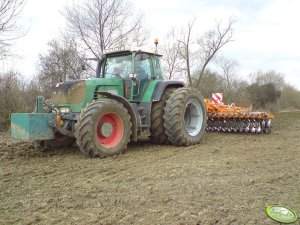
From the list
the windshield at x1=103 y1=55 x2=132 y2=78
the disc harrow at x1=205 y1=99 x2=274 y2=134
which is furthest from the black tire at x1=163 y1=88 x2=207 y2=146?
the disc harrow at x1=205 y1=99 x2=274 y2=134

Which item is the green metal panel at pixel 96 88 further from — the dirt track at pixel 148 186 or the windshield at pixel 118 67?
the dirt track at pixel 148 186

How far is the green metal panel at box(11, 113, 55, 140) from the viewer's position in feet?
20.9

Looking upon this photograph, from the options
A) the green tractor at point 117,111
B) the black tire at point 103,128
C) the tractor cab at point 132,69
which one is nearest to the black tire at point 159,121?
the green tractor at point 117,111

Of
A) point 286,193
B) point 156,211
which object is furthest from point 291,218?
point 156,211

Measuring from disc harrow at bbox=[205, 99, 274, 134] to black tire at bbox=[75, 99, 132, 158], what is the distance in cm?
487

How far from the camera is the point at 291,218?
11.8ft

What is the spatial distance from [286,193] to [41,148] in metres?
5.03

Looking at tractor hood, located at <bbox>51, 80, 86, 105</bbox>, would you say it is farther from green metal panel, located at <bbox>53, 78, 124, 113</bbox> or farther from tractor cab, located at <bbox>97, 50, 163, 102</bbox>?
tractor cab, located at <bbox>97, 50, 163, 102</bbox>

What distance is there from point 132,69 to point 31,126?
2.63 m

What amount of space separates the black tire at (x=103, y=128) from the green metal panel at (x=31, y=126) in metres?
0.60

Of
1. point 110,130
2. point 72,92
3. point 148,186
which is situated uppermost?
point 72,92

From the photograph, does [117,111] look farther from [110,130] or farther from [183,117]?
[183,117]

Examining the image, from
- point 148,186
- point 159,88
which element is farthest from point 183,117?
point 148,186

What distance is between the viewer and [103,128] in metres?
6.86
